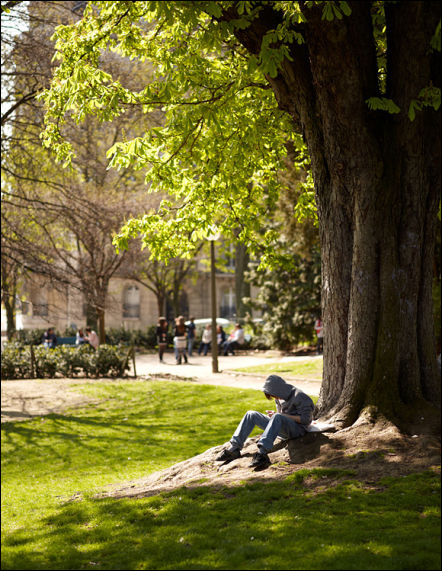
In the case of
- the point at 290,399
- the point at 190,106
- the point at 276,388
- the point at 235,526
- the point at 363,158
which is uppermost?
the point at 190,106

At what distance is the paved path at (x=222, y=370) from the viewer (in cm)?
1888

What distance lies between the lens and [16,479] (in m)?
12.0

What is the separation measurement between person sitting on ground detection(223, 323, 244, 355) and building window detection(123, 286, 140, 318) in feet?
72.2

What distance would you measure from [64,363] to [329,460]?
53.1 ft

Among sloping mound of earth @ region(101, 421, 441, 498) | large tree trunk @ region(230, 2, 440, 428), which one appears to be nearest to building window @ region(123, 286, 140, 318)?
sloping mound of earth @ region(101, 421, 441, 498)

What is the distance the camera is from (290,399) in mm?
8352

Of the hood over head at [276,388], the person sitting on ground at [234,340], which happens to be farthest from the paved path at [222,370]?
the hood over head at [276,388]

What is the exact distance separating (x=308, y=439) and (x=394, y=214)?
275 cm

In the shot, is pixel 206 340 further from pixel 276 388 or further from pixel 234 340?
pixel 276 388

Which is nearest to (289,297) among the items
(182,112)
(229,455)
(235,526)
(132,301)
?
(182,112)

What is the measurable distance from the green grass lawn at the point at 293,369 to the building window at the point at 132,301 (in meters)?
30.1

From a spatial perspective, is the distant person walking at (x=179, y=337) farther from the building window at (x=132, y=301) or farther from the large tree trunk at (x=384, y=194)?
the building window at (x=132, y=301)

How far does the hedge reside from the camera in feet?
73.8

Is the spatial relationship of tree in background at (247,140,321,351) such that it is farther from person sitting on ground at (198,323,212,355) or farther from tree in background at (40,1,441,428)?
tree in background at (40,1,441,428)
